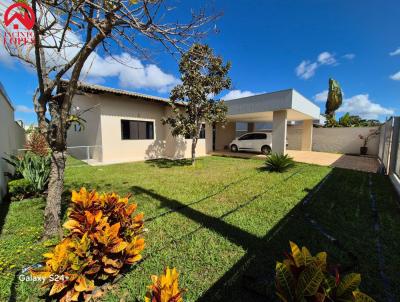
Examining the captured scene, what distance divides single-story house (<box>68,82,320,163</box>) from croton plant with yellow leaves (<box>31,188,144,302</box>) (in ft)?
23.5

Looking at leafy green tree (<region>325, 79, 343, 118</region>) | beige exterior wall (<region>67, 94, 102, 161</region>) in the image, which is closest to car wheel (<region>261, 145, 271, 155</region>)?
beige exterior wall (<region>67, 94, 102, 161</region>)

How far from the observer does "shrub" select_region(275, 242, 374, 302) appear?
1.26 m

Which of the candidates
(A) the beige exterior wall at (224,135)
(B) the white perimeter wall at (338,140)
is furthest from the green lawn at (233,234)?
(A) the beige exterior wall at (224,135)

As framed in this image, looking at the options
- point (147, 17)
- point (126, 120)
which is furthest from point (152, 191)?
point (126, 120)

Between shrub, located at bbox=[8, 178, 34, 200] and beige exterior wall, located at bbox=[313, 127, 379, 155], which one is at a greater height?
beige exterior wall, located at bbox=[313, 127, 379, 155]

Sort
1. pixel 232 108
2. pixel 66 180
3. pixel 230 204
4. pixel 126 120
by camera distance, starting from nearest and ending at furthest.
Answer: pixel 230 204 → pixel 66 180 → pixel 126 120 → pixel 232 108

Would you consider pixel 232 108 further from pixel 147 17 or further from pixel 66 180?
pixel 147 17

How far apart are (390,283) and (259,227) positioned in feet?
5.25

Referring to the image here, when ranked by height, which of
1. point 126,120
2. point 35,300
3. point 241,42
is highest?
point 241,42

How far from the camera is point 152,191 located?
5.32m

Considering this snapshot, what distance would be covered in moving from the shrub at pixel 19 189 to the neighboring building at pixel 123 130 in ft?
16.2

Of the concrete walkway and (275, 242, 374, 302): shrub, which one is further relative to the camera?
the concrete walkway

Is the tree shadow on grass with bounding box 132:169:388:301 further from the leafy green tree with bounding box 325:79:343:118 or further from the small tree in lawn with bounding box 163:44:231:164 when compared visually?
the leafy green tree with bounding box 325:79:343:118

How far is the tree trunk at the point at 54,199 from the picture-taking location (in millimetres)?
2984
